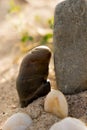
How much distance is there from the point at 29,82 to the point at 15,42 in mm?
1628

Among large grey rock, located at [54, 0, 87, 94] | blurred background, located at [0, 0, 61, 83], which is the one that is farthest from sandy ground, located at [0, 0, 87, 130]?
large grey rock, located at [54, 0, 87, 94]

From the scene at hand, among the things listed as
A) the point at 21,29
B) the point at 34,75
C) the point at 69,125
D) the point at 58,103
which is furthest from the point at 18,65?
the point at 69,125

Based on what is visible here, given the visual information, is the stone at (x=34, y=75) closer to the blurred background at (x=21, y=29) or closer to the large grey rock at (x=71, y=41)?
the large grey rock at (x=71, y=41)

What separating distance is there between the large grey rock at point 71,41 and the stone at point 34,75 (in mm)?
77

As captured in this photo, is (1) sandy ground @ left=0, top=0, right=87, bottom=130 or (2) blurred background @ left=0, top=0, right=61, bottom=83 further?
(2) blurred background @ left=0, top=0, right=61, bottom=83

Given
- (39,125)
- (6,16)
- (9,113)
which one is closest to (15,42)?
(6,16)

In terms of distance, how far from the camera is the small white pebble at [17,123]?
2.15 meters

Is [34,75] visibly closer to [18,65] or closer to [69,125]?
[69,125]

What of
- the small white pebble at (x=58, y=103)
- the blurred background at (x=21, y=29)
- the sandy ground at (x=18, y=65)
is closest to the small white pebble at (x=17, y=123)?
the sandy ground at (x=18, y=65)

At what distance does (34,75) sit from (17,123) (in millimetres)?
367

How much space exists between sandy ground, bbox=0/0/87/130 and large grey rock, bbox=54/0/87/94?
113 mm

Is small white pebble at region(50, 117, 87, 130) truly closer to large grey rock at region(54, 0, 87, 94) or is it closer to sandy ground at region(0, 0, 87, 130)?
sandy ground at region(0, 0, 87, 130)

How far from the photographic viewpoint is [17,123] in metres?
2.15

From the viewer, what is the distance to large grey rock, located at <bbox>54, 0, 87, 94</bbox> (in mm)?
2354
